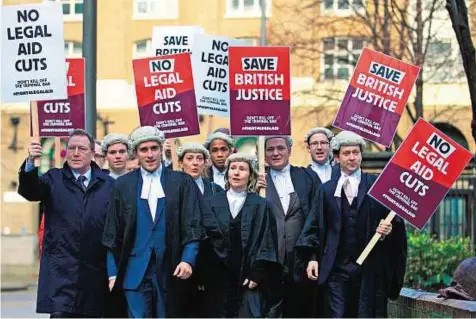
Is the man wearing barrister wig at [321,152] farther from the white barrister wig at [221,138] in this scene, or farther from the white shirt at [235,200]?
the white shirt at [235,200]

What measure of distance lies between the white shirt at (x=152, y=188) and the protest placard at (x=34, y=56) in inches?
94.3

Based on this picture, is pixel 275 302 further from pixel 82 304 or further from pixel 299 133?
pixel 299 133

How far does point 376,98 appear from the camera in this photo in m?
13.1

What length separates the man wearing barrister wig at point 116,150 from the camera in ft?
43.2

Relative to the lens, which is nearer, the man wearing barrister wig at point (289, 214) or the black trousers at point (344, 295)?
the black trousers at point (344, 295)

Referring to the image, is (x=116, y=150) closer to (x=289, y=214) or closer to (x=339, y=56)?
(x=289, y=214)

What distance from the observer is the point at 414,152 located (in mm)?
11508

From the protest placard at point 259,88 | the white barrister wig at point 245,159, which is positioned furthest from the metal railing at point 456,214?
the white barrister wig at point 245,159

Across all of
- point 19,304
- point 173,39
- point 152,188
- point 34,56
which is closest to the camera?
point 152,188

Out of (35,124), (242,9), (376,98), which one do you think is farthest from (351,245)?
(242,9)

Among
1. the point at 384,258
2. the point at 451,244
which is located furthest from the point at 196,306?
the point at 451,244

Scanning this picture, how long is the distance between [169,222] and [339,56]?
2872 cm

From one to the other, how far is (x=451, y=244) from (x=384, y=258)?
9.93 m

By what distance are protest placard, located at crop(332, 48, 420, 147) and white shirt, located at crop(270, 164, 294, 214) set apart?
931mm
